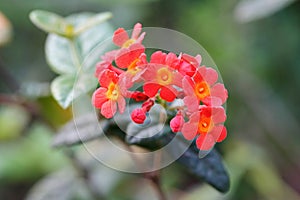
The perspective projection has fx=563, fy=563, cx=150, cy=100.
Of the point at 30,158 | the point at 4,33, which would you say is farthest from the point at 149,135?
the point at 30,158

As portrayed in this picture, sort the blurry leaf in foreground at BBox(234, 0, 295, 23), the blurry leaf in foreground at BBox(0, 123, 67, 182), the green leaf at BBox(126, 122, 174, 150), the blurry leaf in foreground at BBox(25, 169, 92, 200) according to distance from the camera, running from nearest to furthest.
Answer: the green leaf at BBox(126, 122, 174, 150), the blurry leaf in foreground at BBox(25, 169, 92, 200), the blurry leaf in foreground at BBox(234, 0, 295, 23), the blurry leaf in foreground at BBox(0, 123, 67, 182)

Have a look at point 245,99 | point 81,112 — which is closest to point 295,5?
point 245,99

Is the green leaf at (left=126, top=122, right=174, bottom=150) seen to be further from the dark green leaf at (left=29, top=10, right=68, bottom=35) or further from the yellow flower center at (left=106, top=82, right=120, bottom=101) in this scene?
the dark green leaf at (left=29, top=10, right=68, bottom=35)

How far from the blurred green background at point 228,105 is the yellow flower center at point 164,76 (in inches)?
24.3

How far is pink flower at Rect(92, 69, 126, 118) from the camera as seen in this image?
722 millimetres

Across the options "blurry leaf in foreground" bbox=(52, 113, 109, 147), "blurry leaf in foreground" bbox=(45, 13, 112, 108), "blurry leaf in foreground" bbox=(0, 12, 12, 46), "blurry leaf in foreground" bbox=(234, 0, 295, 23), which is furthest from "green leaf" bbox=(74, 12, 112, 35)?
"blurry leaf in foreground" bbox=(234, 0, 295, 23)

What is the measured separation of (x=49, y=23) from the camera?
0.98 metres

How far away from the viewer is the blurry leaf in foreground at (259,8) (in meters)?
1.37

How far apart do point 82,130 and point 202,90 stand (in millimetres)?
319

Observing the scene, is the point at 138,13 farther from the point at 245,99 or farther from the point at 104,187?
the point at 104,187

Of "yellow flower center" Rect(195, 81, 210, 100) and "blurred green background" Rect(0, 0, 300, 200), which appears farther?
"blurred green background" Rect(0, 0, 300, 200)

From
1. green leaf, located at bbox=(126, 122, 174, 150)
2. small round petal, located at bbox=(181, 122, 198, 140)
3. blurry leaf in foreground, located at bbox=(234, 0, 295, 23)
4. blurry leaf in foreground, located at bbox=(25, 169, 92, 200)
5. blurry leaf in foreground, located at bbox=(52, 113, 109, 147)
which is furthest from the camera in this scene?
blurry leaf in foreground, located at bbox=(234, 0, 295, 23)

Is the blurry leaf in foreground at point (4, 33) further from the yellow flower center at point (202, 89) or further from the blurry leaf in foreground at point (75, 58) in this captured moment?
the yellow flower center at point (202, 89)

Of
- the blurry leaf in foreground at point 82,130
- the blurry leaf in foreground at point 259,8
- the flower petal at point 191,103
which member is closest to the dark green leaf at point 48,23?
the blurry leaf in foreground at point 82,130
